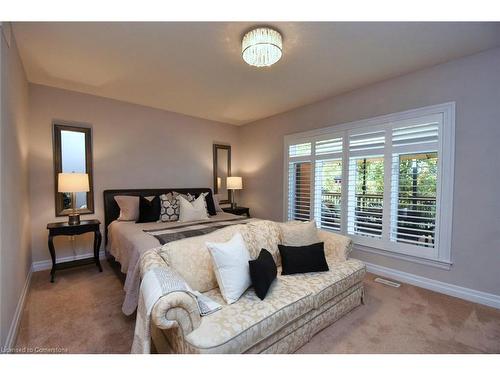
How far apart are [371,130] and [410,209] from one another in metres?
1.13

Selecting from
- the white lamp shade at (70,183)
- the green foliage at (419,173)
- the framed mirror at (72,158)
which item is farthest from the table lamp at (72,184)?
the green foliage at (419,173)

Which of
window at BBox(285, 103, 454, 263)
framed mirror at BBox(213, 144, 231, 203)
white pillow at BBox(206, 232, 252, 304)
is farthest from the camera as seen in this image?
framed mirror at BBox(213, 144, 231, 203)

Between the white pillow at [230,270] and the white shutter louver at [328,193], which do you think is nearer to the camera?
the white pillow at [230,270]

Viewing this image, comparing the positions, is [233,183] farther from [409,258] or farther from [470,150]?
[470,150]

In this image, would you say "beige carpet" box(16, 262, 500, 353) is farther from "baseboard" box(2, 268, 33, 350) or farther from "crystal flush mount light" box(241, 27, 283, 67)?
"crystal flush mount light" box(241, 27, 283, 67)

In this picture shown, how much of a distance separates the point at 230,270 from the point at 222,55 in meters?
2.10

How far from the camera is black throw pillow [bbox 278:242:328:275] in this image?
2076 millimetres

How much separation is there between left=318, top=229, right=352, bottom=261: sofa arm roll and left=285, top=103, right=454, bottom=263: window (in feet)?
2.83

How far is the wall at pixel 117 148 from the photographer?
3.11 meters

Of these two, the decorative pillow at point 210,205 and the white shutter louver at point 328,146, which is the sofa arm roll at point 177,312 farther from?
the white shutter louver at point 328,146

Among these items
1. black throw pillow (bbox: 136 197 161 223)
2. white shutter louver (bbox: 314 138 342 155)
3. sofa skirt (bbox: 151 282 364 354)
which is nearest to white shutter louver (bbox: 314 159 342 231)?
white shutter louver (bbox: 314 138 342 155)

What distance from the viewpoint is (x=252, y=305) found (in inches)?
59.4

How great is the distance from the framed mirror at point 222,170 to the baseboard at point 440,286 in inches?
123

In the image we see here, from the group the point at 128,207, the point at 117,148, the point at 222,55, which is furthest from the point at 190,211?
the point at 222,55
